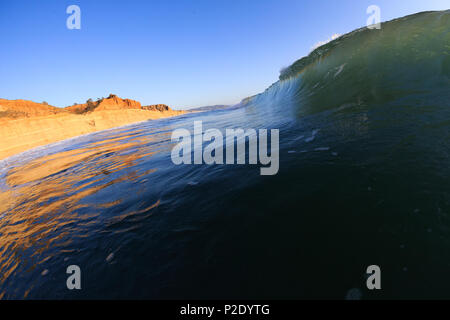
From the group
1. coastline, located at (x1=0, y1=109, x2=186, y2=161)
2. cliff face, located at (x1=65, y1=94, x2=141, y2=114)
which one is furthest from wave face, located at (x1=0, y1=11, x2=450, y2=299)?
cliff face, located at (x1=65, y1=94, x2=141, y2=114)

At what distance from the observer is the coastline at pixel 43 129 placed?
20.9 metres

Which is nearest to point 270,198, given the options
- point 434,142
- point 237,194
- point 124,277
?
point 237,194

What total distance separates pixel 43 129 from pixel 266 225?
36.9 metres

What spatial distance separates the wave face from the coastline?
1002 inches

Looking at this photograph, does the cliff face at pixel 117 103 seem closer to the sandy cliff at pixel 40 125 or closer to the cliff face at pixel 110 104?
the cliff face at pixel 110 104

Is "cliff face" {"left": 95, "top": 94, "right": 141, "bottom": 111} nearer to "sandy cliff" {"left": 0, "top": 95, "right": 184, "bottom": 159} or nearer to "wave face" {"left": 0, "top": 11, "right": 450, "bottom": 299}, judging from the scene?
"sandy cliff" {"left": 0, "top": 95, "right": 184, "bottom": 159}

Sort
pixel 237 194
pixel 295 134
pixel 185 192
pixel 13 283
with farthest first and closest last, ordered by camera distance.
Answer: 1. pixel 295 134
2. pixel 185 192
3. pixel 237 194
4. pixel 13 283

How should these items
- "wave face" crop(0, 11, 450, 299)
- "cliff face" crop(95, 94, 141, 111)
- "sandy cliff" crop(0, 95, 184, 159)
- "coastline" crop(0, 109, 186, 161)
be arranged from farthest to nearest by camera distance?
"cliff face" crop(95, 94, 141, 111)
"sandy cliff" crop(0, 95, 184, 159)
"coastline" crop(0, 109, 186, 161)
"wave face" crop(0, 11, 450, 299)

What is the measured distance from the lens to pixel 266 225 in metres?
2.27

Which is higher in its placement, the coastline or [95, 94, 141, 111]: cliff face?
[95, 94, 141, 111]: cliff face

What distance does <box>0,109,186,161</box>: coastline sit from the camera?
2091cm

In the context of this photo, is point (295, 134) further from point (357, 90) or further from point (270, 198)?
point (357, 90)

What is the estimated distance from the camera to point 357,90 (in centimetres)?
842
